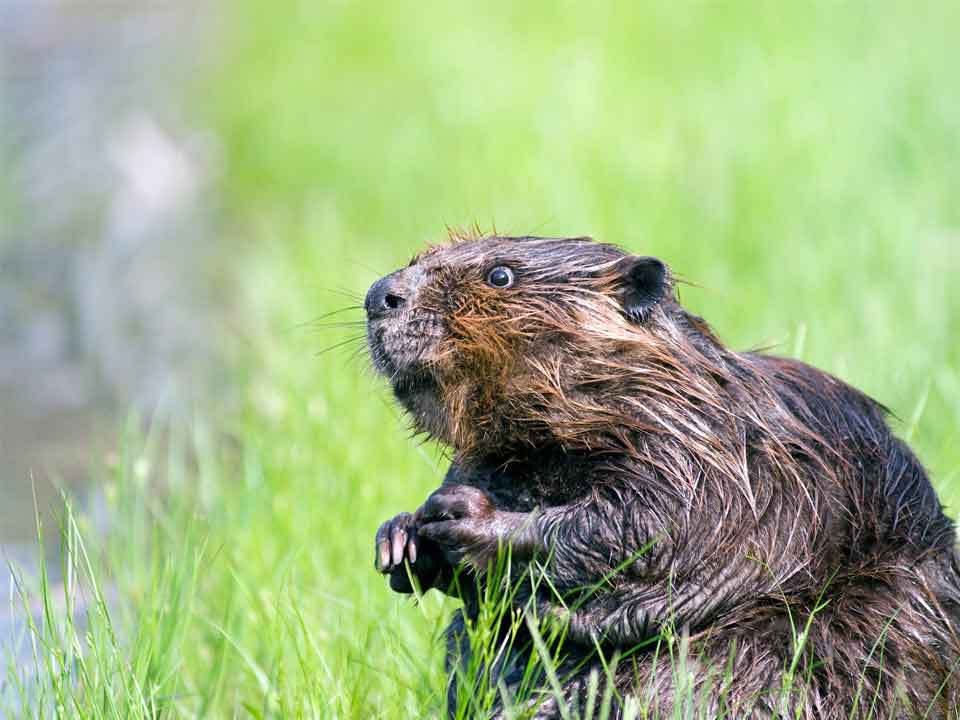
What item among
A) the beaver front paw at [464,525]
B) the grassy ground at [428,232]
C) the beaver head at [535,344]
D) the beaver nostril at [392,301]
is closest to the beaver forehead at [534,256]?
the beaver head at [535,344]

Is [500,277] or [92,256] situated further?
[92,256]

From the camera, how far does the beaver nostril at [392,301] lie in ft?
10.3

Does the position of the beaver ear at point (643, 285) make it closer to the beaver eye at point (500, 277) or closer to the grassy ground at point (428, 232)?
the beaver eye at point (500, 277)

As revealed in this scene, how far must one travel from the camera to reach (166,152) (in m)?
10.1

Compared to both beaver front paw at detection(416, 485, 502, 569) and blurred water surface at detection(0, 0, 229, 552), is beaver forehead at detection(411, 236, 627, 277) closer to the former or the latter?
beaver front paw at detection(416, 485, 502, 569)

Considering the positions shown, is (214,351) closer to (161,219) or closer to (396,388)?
(161,219)

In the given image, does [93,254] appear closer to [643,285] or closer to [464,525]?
[643,285]

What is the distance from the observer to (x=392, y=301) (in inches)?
124

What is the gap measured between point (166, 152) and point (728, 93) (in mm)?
3667

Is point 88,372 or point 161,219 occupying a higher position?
point 161,219

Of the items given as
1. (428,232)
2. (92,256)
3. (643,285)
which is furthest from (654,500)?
A: (92,256)

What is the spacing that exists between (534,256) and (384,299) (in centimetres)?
30

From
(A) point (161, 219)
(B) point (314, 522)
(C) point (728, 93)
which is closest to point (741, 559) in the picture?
(B) point (314, 522)

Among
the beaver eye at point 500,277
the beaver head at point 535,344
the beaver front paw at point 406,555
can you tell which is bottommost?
the beaver front paw at point 406,555
